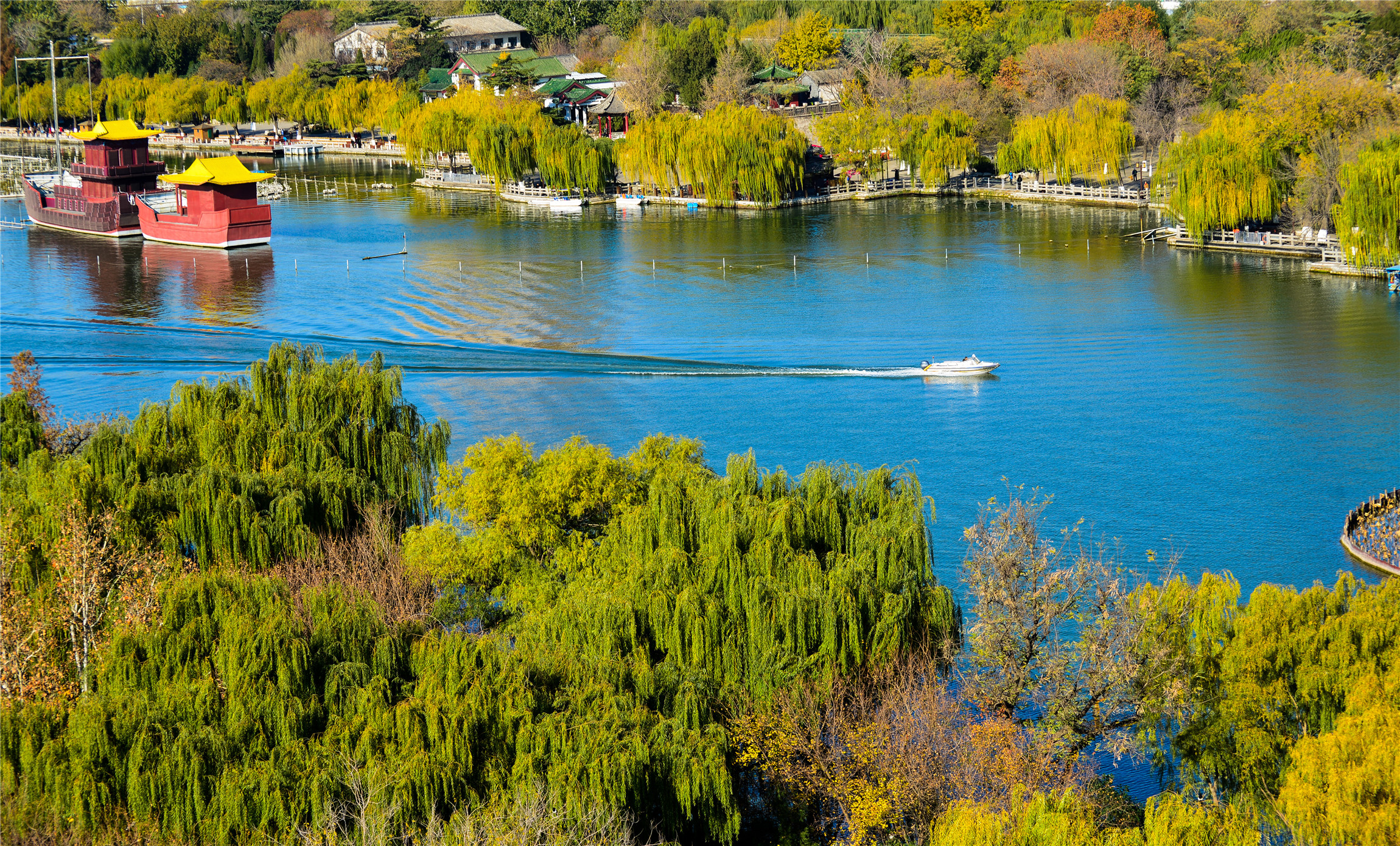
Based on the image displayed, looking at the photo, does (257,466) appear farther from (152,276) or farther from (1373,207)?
(1373,207)

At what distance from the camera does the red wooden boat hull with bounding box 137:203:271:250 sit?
73.5m

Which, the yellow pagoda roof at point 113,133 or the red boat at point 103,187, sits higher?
the yellow pagoda roof at point 113,133

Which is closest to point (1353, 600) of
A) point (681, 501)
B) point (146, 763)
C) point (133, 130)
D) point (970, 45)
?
point (681, 501)

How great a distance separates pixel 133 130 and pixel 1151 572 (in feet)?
210

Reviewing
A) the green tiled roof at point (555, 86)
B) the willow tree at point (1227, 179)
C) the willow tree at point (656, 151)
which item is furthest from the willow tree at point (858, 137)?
the green tiled roof at point (555, 86)

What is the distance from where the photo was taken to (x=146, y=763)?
55.3ft

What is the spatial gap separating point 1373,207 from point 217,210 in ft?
178

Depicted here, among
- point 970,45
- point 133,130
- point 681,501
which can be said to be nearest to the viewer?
point 681,501

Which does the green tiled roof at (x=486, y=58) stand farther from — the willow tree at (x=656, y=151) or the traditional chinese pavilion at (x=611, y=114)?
the willow tree at (x=656, y=151)

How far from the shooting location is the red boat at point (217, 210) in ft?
241

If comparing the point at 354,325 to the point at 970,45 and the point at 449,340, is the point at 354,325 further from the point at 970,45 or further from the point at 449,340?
the point at 970,45

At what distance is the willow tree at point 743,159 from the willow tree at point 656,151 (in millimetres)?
785

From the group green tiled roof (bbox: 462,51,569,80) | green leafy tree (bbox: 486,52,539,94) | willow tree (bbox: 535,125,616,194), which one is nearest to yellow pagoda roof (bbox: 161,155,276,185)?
willow tree (bbox: 535,125,616,194)

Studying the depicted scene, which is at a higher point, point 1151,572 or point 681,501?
point 681,501
